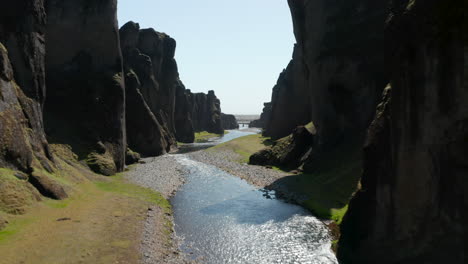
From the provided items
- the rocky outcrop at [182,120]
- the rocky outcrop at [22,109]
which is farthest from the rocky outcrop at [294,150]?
A: the rocky outcrop at [182,120]

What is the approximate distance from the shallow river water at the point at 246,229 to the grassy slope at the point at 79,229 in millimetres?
2522

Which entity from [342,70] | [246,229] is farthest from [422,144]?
[342,70]

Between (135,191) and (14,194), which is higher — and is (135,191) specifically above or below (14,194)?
below

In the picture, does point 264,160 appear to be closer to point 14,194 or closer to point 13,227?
point 14,194

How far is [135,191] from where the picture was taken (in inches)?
1581

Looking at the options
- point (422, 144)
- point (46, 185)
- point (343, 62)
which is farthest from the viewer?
point (343, 62)

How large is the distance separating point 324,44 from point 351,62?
645 cm

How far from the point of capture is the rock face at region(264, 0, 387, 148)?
159 ft

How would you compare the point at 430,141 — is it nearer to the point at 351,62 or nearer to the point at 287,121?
the point at 351,62

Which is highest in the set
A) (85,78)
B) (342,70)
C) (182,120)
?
(342,70)

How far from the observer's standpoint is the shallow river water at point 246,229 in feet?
76.1

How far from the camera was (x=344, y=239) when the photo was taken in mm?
23625

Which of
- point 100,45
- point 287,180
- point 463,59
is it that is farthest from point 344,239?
point 100,45

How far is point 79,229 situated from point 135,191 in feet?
51.6
